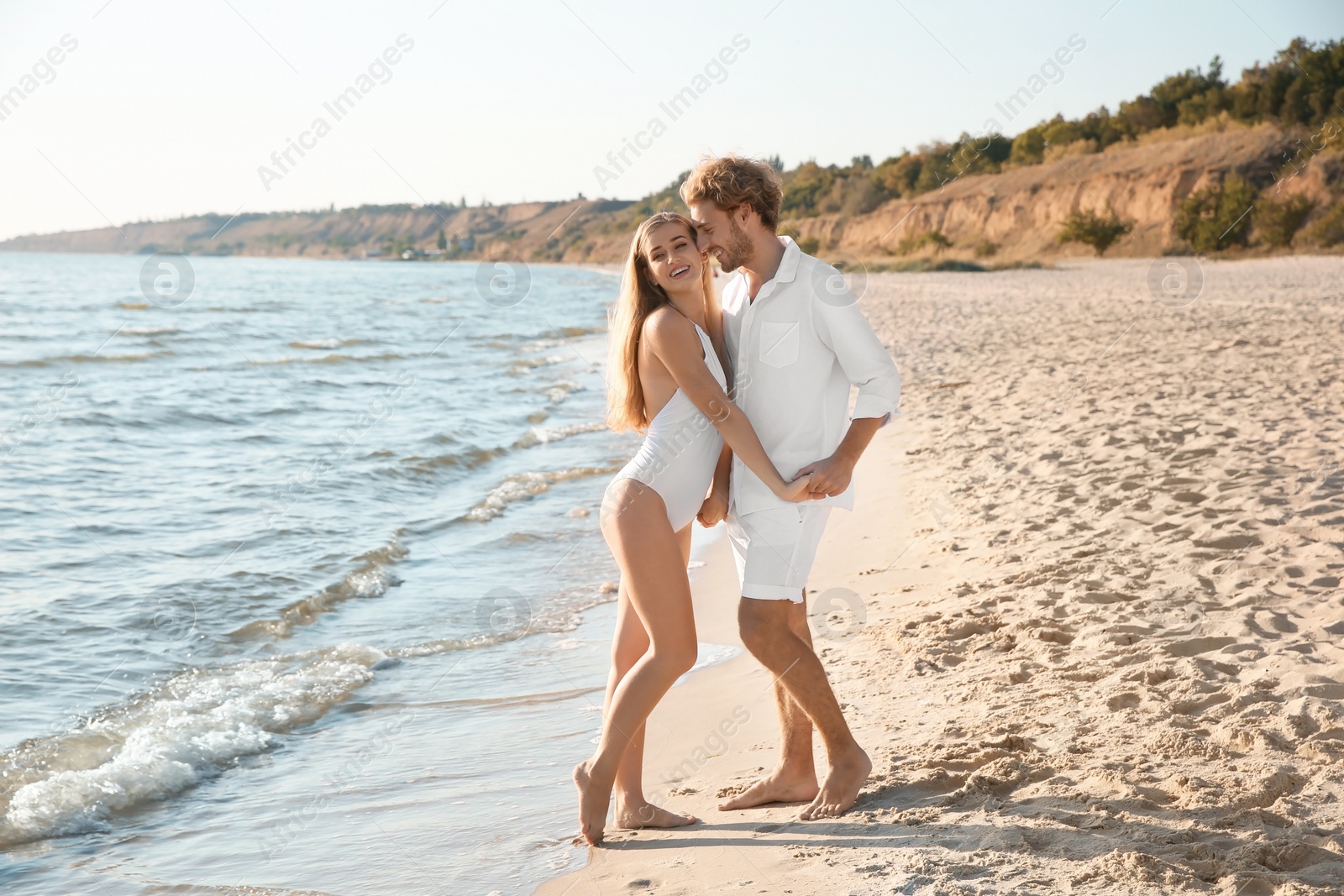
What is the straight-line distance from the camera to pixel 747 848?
3055 mm

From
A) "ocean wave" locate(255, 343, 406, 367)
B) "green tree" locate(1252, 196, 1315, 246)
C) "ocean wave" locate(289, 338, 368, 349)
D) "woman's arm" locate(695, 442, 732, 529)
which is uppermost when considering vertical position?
"green tree" locate(1252, 196, 1315, 246)

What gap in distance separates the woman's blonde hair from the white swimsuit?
13 cm

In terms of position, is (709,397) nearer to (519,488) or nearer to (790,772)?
(790,772)

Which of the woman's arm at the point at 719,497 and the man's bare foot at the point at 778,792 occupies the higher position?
the woman's arm at the point at 719,497

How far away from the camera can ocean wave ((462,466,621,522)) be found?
902 cm

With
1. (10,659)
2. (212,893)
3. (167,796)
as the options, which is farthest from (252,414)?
(212,893)

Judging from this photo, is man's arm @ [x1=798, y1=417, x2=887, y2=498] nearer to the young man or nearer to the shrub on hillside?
the young man

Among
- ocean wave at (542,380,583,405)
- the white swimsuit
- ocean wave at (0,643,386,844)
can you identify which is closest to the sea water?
ocean wave at (0,643,386,844)

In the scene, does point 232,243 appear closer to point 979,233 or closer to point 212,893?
point 979,233

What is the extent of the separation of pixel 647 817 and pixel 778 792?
44cm

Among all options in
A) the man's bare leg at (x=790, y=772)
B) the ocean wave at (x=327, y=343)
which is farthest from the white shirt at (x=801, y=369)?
the ocean wave at (x=327, y=343)

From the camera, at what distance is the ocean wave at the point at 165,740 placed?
3945 millimetres

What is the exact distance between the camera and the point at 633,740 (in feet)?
10.8

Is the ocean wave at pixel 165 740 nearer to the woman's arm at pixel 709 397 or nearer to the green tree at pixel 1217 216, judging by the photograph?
the woman's arm at pixel 709 397
